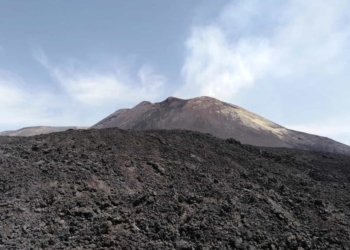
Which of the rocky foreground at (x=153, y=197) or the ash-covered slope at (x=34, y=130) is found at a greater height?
the ash-covered slope at (x=34, y=130)

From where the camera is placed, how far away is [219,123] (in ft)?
176

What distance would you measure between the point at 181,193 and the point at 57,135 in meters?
5.06

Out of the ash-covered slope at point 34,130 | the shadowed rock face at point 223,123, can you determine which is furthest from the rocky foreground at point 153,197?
A: the ash-covered slope at point 34,130

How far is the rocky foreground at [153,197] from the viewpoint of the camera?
24.3 feet

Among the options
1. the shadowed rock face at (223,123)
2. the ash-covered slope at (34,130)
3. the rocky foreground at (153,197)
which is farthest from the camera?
the ash-covered slope at (34,130)

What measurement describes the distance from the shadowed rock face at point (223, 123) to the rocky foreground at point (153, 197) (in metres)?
36.1

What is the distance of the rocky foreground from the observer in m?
7.42

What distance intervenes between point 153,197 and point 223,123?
149 feet

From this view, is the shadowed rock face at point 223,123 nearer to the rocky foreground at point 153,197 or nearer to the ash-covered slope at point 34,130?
the ash-covered slope at point 34,130

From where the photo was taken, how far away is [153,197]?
876cm

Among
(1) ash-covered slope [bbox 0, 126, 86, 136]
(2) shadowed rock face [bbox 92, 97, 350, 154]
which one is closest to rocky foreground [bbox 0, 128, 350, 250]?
(2) shadowed rock face [bbox 92, 97, 350, 154]

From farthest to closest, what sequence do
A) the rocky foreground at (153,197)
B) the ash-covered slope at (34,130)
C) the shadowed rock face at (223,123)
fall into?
the ash-covered slope at (34,130)
the shadowed rock face at (223,123)
the rocky foreground at (153,197)

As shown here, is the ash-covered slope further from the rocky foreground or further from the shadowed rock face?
the rocky foreground

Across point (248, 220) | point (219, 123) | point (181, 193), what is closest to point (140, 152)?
point (181, 193)
